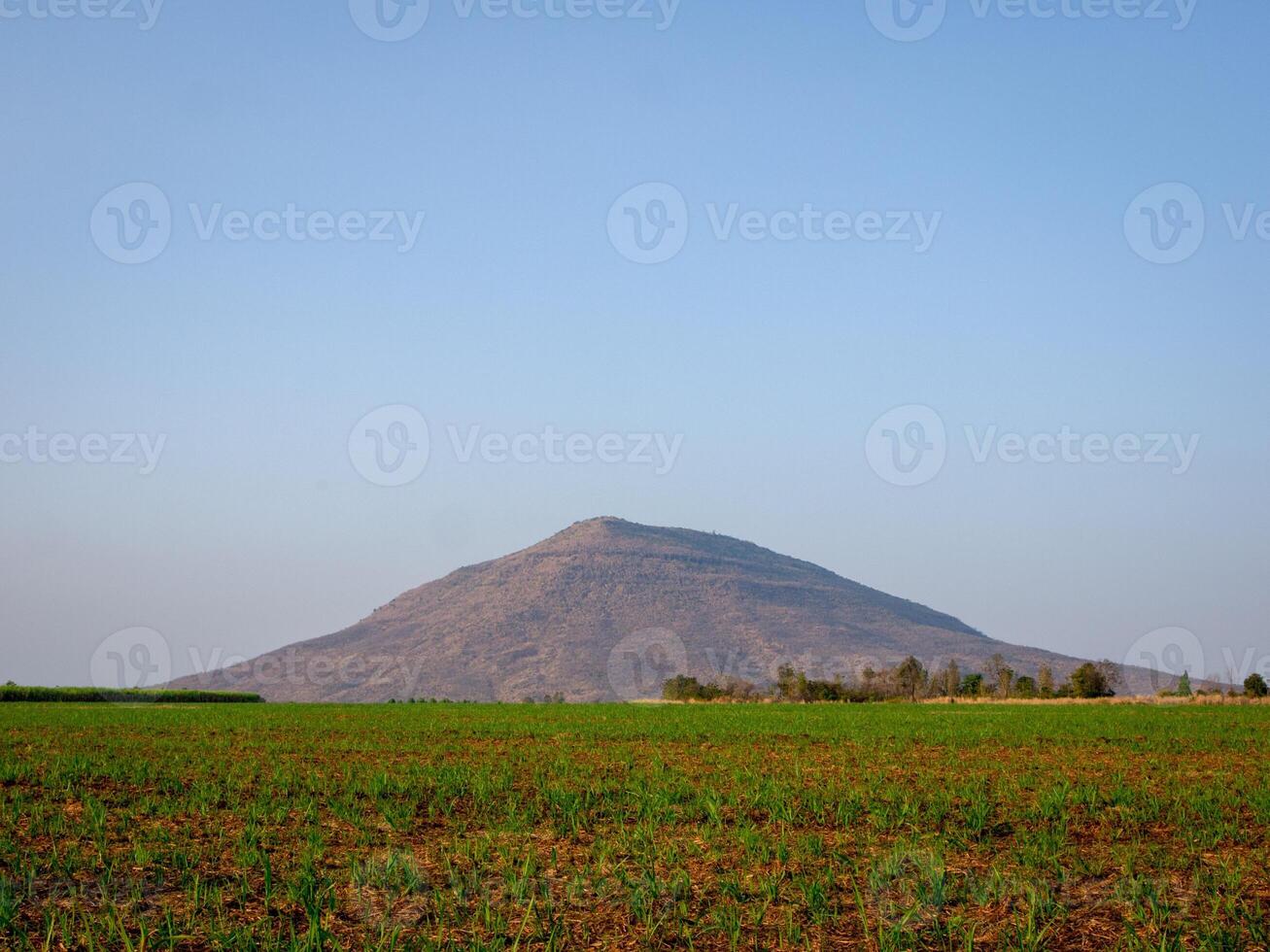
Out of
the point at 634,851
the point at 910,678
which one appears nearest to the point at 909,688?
the point at 910,678

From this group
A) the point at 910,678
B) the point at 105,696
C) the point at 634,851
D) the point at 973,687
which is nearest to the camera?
the point at 634,851

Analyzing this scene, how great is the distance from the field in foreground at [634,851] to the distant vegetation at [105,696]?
206 feet

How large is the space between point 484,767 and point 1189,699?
6844 cm

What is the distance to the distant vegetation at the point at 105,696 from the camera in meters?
83.1

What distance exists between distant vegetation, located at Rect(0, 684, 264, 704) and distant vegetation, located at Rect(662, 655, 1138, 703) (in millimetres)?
41641

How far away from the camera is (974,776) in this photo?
21.5 m

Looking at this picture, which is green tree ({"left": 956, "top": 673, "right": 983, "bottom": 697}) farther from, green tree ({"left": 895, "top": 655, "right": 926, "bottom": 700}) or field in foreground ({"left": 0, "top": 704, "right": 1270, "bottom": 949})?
field in foreground ({"left": 0, "top": 704, "right": 1270, "bottom": 949})

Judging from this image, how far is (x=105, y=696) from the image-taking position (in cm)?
8906

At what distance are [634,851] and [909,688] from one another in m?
96.5

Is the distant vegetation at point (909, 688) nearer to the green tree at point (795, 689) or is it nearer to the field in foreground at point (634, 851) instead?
the green tree at point (795, 689)

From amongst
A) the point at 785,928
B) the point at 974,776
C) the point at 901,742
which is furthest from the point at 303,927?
the point at 901,742

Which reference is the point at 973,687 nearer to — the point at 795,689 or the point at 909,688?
the point at 909,688

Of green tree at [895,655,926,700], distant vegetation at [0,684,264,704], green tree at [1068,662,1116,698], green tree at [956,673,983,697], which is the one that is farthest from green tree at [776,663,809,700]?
distant vegetation at [0,684,264,704]

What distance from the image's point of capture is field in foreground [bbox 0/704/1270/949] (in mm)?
9758
